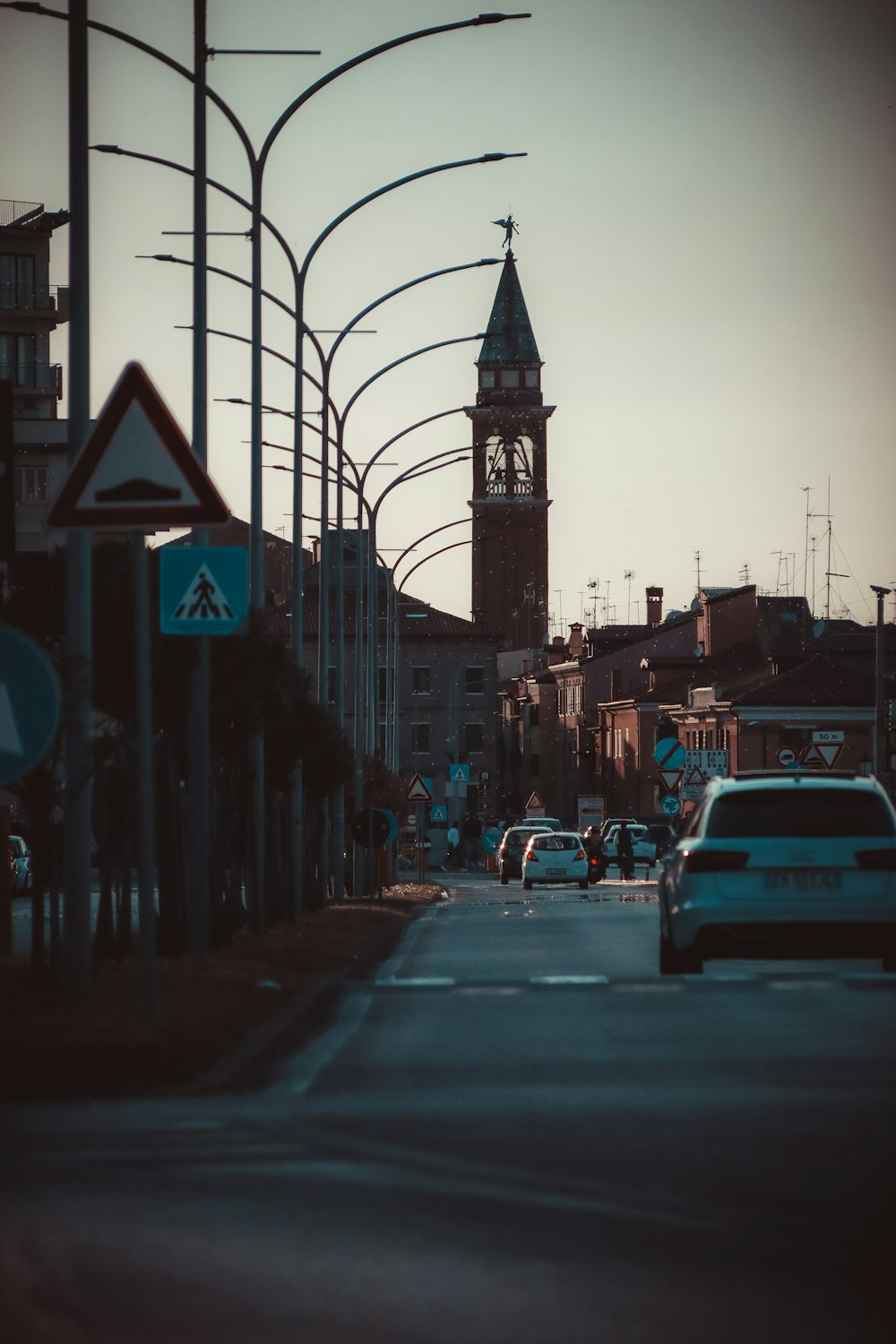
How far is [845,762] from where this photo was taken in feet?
353

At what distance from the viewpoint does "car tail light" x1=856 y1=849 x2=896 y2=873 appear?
712 inches

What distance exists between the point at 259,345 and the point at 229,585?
1243 centimetres

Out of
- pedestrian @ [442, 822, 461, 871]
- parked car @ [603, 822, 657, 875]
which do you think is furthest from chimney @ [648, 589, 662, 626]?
parked car @ [603, 822, 657, 875]

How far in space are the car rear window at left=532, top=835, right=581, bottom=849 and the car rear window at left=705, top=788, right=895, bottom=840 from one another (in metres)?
45.1

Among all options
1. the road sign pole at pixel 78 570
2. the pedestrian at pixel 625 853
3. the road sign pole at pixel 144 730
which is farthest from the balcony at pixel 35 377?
the road sign pole at pixel 144 730

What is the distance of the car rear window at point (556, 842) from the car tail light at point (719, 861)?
45251 mm

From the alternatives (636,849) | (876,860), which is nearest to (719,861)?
(876,860)

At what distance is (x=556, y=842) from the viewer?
2514 inches

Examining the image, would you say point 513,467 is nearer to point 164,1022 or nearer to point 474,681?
point 474,681

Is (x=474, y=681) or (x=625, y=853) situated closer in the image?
(x=625, y=853)

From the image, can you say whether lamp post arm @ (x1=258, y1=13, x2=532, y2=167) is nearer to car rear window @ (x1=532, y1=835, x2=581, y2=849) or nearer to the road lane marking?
the road lane marking

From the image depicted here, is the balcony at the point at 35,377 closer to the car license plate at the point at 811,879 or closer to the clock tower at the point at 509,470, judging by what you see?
the clock tower at the point at 509,470

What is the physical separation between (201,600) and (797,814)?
459 centimetres

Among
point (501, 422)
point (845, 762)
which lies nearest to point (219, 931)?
point (845, 762)
